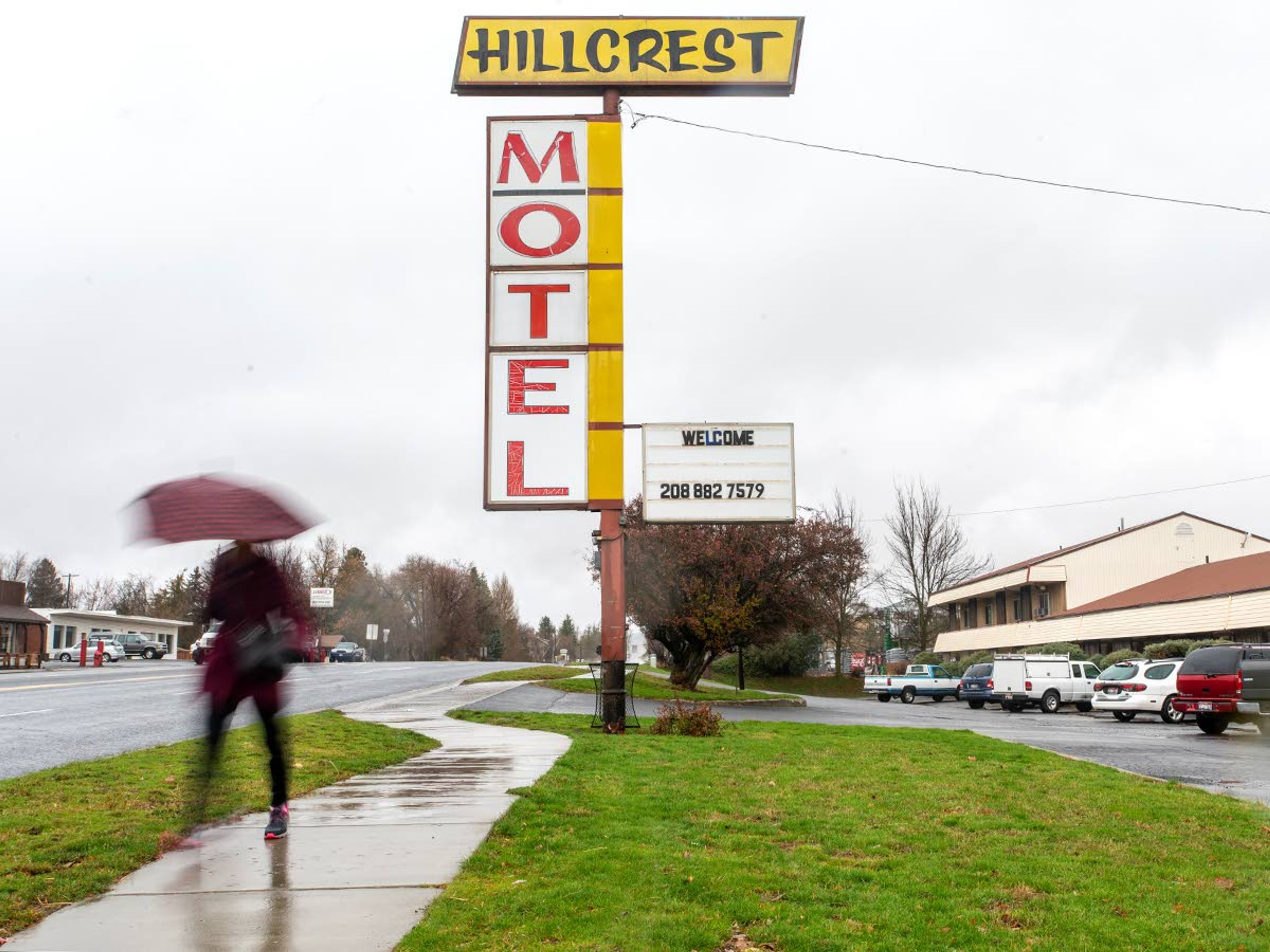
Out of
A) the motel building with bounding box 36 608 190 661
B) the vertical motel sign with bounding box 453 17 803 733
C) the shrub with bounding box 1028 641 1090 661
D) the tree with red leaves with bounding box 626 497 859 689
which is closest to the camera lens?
the vertical motel sign with bounding box 453 17 803 733

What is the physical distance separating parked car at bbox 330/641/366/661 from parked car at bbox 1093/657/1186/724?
5970cm

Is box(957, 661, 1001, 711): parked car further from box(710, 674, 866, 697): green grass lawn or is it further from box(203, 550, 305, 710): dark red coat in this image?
box(203, 550, 305, 710): dark red coat

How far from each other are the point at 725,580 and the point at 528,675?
898 centimetres

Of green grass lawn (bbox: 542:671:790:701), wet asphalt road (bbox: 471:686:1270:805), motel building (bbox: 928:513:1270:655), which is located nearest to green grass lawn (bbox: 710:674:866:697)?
motel building (bbox: 928:513:1270:655)

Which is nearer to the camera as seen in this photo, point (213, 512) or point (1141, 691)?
point (213, 512)

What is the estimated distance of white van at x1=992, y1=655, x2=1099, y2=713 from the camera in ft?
113

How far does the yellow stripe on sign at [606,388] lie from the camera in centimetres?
1611

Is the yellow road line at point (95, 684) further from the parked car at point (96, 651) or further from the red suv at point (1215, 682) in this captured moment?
the parked car at point (96, 651)

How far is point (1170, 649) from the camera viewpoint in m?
36.1

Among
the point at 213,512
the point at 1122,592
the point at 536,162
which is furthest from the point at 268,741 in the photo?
the point at 1122,592

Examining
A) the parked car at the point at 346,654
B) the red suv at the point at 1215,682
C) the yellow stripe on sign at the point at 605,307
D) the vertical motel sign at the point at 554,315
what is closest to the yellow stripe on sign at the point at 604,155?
the vertical motel sign at the point at 554,315

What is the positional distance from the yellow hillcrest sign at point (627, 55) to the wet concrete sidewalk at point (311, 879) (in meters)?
11.8

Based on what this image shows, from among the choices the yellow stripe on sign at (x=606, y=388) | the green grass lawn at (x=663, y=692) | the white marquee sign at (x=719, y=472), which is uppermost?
the yellow stripe on sign at (x=606, y=388)

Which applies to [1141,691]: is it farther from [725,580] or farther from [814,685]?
[814,685]
